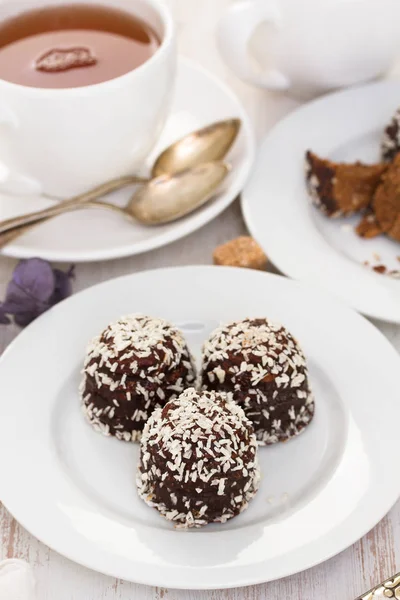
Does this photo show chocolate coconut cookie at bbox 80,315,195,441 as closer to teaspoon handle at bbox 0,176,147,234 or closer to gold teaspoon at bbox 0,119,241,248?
teaspoon handle at bbox 0,176,147,234

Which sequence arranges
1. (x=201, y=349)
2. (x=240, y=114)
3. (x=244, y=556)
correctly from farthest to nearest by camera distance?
(x=240, y=114), (x=201, y=349), (x=244, y=556)

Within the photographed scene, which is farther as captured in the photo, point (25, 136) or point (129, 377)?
point (25, 136)

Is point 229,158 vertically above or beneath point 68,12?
beneath

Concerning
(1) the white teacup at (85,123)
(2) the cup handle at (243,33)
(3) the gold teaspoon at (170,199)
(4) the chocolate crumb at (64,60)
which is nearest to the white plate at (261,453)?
(3) the gold teaspoon at (170,199)

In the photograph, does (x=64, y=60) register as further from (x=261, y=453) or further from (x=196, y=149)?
(x=261, y=453)

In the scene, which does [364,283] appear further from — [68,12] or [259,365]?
[68,12]

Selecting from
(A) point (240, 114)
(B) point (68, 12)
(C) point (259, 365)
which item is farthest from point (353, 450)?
(B) point (68, 12)

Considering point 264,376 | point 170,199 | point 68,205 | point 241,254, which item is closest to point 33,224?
point 68,205

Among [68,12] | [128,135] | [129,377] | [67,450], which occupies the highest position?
[68,12]
